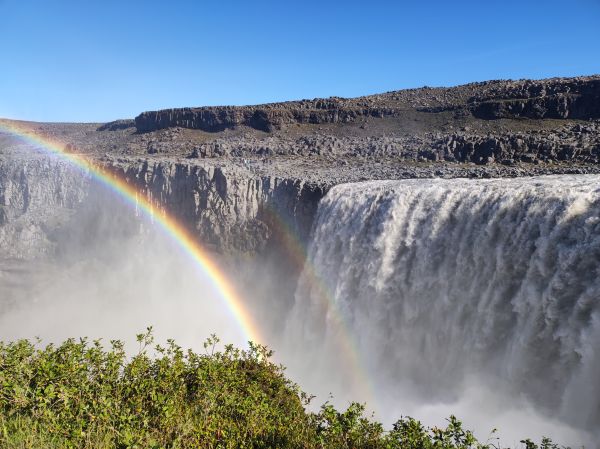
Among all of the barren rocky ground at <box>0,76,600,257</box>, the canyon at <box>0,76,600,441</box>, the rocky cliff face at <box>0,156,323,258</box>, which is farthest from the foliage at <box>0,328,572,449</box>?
the rocky cliff face at <box>0,156,323,258</box>

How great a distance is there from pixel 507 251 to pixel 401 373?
845 centimetres

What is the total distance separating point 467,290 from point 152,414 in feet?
44.8

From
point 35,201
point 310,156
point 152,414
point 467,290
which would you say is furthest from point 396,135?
point 152,414

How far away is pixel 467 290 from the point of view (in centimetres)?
1812

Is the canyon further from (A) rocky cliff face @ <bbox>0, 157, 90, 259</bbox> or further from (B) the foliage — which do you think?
(B) the foliage

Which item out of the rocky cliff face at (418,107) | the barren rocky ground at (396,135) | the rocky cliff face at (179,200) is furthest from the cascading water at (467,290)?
the rocky cliff face at (418,107)

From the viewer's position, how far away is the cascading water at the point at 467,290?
44.8ft

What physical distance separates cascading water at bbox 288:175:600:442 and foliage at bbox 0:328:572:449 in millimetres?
6747

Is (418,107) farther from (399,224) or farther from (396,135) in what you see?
(399,224)

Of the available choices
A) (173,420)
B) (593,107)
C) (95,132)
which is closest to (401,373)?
(173,420)

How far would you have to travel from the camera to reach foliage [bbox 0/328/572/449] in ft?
24.3

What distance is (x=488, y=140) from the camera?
3738cm

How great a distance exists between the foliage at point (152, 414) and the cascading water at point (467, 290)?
675 centimetres

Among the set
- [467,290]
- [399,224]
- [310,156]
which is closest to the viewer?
[467,290]
